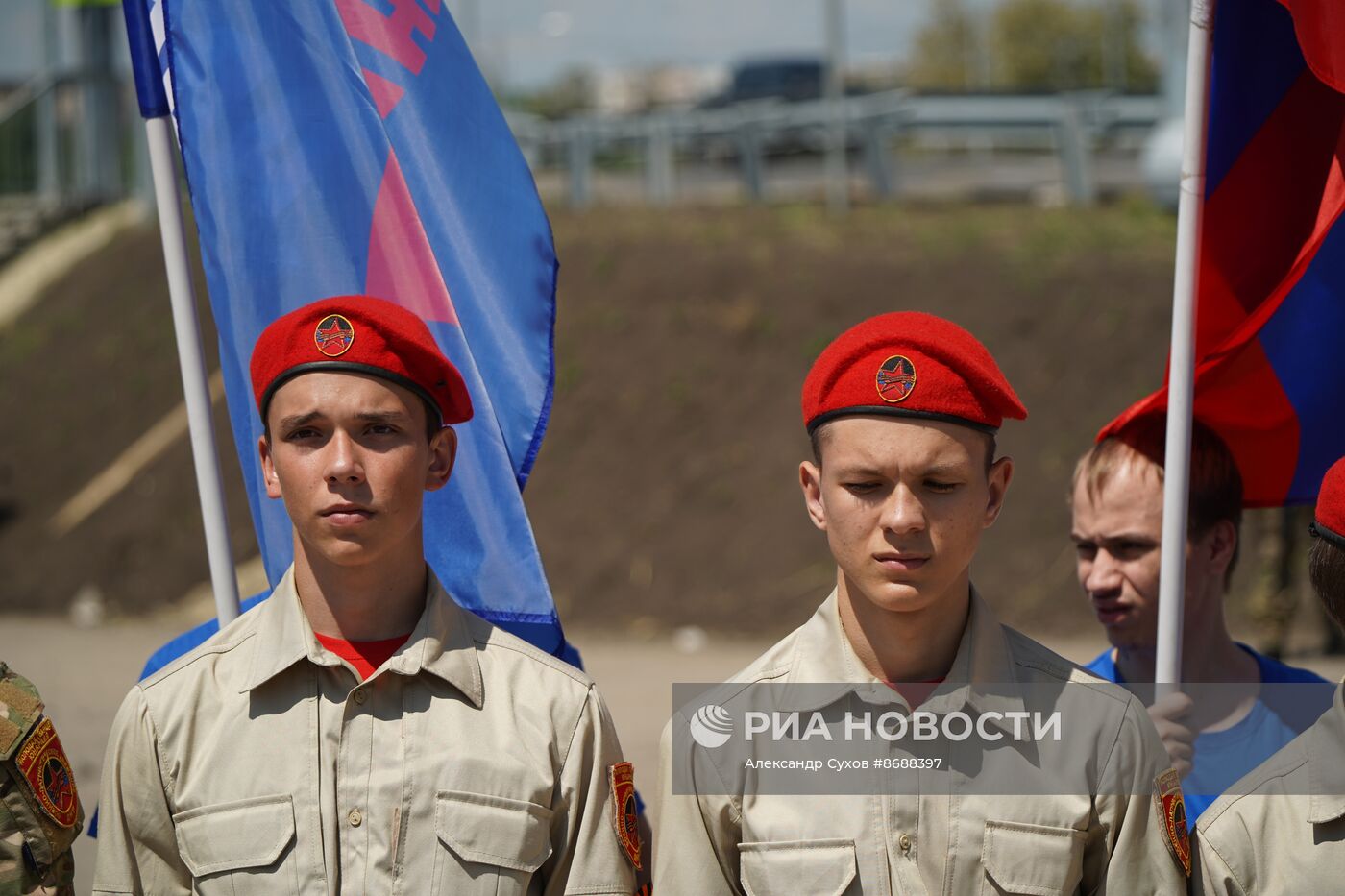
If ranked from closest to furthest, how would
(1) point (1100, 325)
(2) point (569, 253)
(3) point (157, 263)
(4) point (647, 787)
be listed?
(4) point (647, 787)
(1) point (1100, 325)
(2) point (569, 253)
(3) point (157, 263)

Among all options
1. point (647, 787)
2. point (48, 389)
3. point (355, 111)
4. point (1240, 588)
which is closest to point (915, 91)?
point (1240, 588)

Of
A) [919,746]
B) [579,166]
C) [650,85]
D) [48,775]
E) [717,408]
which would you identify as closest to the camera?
[919,746]

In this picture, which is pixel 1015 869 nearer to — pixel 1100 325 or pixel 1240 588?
pixel 1240 588

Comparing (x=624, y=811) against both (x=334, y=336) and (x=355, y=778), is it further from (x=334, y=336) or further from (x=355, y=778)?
(x=334, y=336)

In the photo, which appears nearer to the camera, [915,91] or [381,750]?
[381,750]

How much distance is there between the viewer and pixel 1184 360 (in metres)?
3.28

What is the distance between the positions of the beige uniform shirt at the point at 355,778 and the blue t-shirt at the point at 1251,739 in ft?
3.96

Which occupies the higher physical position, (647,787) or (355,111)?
(355,111)

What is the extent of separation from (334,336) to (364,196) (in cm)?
106

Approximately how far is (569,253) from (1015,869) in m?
13.5

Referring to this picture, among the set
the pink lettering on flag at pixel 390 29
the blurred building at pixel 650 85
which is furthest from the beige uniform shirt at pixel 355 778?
the blurred building at pixel 650 85

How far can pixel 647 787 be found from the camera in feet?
24.0

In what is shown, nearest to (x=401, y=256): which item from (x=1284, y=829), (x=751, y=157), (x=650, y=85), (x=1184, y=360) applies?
(x=1184, y=360)

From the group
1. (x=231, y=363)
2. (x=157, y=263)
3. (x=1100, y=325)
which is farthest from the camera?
(x=157, y=263)
